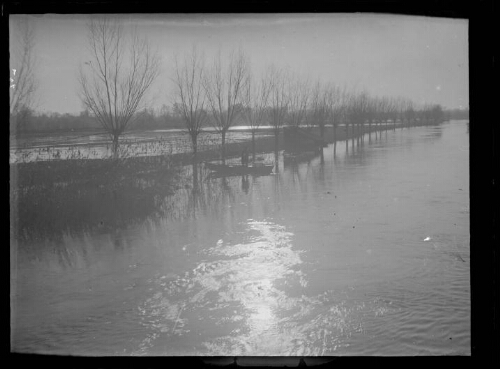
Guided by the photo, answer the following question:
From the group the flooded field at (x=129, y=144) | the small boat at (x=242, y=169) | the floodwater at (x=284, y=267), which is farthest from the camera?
the small boat at (x=242, y=169)

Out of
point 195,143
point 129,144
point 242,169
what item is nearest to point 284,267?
point 242,169

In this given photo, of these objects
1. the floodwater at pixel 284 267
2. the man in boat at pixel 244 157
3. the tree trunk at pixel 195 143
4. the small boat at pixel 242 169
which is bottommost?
the floodwater at pixel 284 267

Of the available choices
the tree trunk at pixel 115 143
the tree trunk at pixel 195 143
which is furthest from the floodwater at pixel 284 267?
the tree trunk at pixel 115 143

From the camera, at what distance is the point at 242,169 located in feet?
11.9

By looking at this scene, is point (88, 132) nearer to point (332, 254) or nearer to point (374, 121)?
point (332, 254)

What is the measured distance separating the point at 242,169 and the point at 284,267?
981 mm

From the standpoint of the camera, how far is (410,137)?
12.8ft

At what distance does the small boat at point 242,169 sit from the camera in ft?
11.7

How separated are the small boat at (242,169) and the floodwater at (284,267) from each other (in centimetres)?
8

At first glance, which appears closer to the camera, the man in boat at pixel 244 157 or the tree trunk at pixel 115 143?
the tree trunk at pixel 115 143

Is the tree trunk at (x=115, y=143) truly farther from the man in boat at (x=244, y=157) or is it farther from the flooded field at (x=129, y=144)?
the man in boat at (x=244, y=157)

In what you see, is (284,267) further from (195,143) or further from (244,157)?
(195,143)

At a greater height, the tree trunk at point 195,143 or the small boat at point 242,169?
the tree trunk at point 195,143
